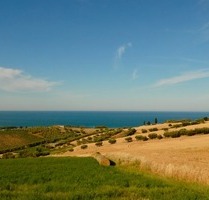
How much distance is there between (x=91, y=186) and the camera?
77.5 ft

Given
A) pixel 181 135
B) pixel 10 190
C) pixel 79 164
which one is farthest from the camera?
pixel 181 135

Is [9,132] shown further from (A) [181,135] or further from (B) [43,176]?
(B) [43,176]

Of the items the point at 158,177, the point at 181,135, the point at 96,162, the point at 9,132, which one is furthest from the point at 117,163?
the point at 9,132

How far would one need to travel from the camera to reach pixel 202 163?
28.5 metres

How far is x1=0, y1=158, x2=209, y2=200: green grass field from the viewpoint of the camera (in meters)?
20.4

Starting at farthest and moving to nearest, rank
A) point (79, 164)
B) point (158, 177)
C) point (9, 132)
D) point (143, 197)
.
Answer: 1. point (9, 132)
2. point (79, 164)
3. point (158, 177)
4. point (143, 197)

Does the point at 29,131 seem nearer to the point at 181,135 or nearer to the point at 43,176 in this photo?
the point at 181,135

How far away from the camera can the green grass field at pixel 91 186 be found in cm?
2039

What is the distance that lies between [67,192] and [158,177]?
8261mm

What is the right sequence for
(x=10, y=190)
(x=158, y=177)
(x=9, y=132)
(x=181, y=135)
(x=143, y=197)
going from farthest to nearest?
(x=9, y=132)
(x=181, y=135)
(x=158, y=177)
(x=10, y=190)
(x=143, y=197)

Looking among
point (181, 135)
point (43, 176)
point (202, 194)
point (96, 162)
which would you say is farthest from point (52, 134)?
point (202, 194)

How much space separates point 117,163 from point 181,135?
83.9 feet

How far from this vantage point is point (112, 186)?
23188 mm

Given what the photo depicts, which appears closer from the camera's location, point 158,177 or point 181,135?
point 158,177
